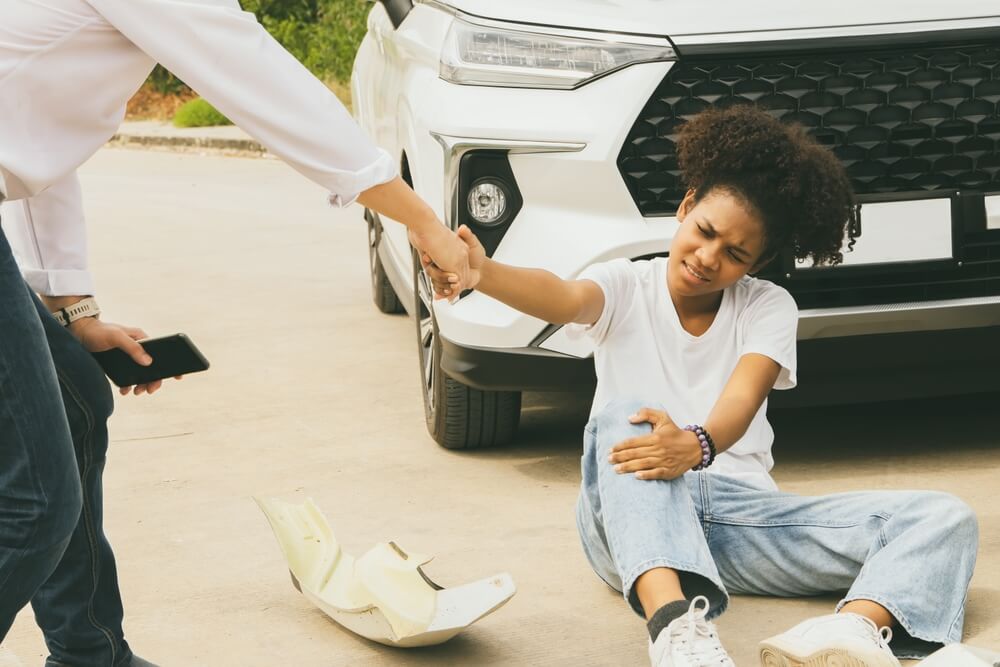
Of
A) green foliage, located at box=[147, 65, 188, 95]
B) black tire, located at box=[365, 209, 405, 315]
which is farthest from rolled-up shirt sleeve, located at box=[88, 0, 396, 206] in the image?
green foliage, located at box=[147, 65, 188, 95]

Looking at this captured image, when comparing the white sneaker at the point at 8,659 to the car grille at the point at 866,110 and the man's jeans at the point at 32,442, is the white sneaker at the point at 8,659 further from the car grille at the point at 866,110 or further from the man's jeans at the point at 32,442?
the car grille at the point at 866,110

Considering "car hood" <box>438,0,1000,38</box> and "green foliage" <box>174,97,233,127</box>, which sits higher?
"car hood" <box>438,0,1000,38</box>

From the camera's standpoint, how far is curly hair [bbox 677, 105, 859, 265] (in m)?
3.22

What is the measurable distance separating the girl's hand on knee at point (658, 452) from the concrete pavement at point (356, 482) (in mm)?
387

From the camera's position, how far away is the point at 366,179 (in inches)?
91.7

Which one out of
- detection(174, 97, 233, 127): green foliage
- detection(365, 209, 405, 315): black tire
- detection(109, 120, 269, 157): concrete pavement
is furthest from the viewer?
detection(174, 97, 233, 127): green foliage

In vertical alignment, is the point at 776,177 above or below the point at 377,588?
above

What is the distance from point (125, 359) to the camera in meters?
2.79

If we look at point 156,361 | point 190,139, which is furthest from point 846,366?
point 190,139

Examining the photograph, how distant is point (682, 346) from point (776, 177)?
41cm

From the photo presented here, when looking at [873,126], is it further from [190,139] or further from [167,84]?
[167,84]

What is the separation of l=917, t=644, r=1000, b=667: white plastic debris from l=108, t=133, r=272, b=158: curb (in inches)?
442

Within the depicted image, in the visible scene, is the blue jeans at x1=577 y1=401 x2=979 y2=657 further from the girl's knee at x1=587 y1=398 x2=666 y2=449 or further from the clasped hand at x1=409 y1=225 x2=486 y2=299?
the clasped hand at x1=409 y1=225 x2=486 y2=299

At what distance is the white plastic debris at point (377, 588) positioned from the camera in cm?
296
